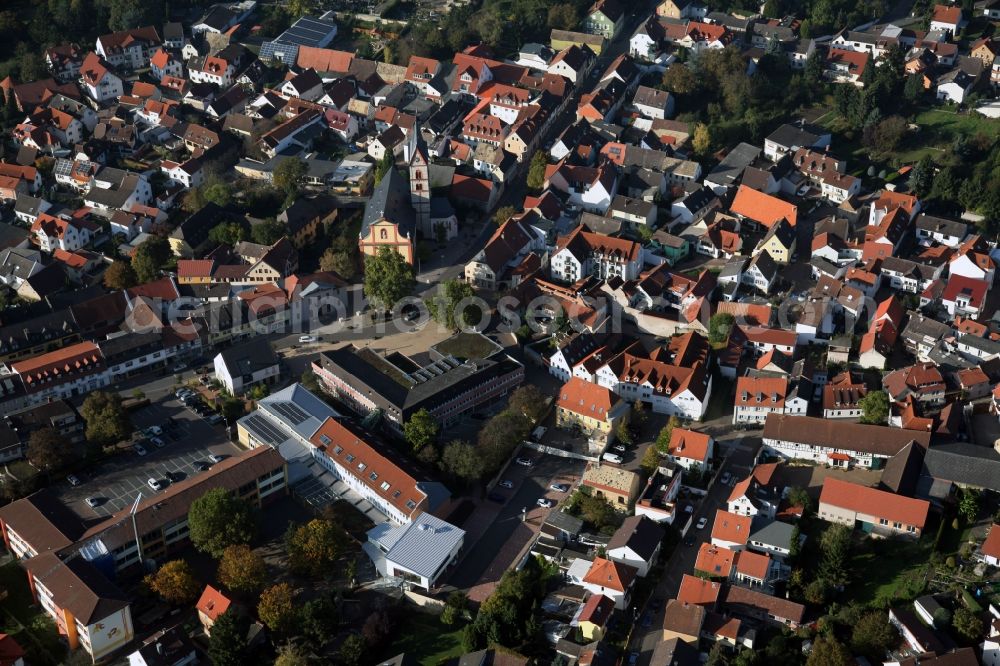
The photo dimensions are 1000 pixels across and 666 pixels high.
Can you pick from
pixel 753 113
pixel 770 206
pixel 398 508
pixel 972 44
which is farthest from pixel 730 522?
pixel 972 44

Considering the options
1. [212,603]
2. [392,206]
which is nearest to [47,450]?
[212,603]

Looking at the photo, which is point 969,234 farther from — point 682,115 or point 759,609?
point 759,609

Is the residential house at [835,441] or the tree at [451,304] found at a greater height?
the residential house at [835,441]

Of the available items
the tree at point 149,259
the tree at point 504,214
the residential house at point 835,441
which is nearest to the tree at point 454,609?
the residential house at point 835,441

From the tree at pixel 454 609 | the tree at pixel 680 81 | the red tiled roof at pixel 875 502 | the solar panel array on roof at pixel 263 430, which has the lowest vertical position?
the solar panel array on roof at pixel 263 430

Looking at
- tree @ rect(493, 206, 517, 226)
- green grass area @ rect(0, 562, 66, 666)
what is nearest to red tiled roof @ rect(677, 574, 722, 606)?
green grass area @ rect(0, 562, 66, 666)

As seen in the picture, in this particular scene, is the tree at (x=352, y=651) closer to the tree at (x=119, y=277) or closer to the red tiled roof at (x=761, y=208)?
the tree at (x=119, y=277)

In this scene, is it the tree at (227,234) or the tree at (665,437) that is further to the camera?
the tree at (227,234)
